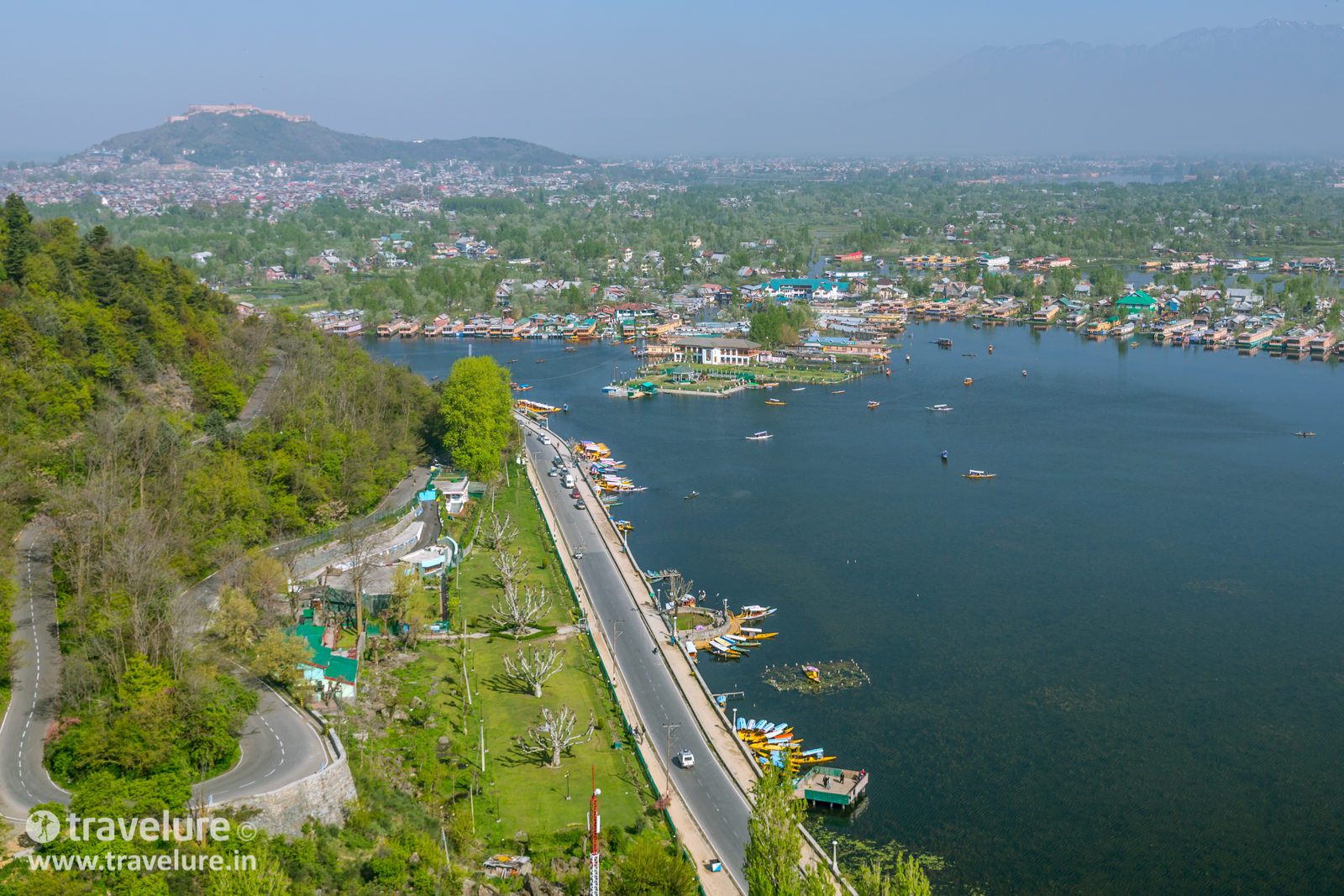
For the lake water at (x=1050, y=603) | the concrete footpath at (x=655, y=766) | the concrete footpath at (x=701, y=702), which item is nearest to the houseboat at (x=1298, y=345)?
the lake water at (x=1050, y=603)

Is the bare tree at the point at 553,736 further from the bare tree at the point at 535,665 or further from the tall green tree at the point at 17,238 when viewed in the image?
the tall green tree at the point at 17,238

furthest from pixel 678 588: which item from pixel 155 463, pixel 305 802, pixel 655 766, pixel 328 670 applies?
pixel 155 463

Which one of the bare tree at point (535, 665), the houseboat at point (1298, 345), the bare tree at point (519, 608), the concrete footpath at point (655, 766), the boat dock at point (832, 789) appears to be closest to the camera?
the concrete footpath at point (655, 766)

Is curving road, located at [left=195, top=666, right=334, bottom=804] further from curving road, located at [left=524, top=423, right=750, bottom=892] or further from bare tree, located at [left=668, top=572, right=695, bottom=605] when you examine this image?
bare tree, located at [left=668, top=572, right=695, bottom=605]

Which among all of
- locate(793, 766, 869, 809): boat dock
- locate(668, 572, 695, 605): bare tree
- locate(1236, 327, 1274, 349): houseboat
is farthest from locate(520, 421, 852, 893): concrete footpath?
locate(1236, 327, 1274, 349): houseboat

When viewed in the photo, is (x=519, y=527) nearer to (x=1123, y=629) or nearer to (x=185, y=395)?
(x=185, y=395)

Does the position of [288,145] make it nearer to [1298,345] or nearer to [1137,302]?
[1137,302]
